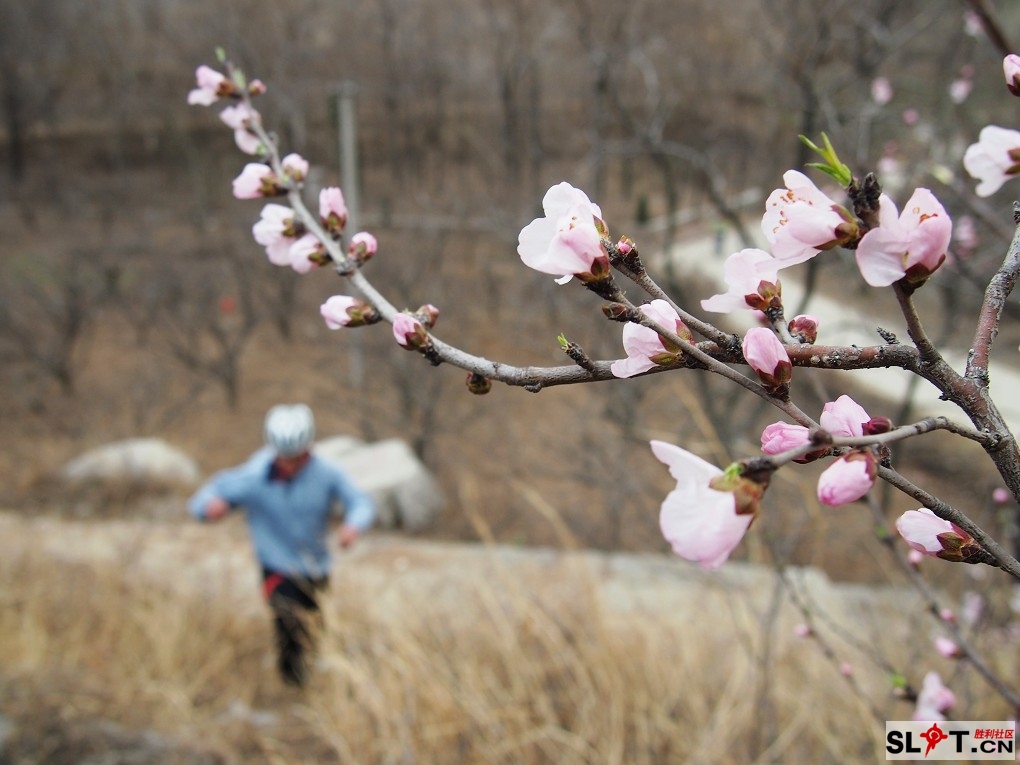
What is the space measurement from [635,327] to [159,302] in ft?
35.8

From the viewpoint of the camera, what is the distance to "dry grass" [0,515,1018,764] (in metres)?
2.45

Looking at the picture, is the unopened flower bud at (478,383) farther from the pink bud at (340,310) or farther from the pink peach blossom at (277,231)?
the pink peach blossom at (277,231)

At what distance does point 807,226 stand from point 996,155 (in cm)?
29

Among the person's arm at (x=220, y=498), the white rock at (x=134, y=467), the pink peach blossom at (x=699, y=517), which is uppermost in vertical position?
the pink peach blossom at (x=699, y=517)

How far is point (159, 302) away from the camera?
10305 millimetres

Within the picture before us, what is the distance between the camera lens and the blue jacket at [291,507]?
385 cm

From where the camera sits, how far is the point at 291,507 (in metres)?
3.85

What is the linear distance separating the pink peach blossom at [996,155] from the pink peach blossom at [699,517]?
0.44 meters

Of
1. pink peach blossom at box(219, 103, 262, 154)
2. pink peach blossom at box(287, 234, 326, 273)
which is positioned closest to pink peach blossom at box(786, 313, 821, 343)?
pink peach blossom at box(287, 234, 326, 273)

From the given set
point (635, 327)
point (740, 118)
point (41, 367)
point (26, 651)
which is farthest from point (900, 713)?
point (740, 118)

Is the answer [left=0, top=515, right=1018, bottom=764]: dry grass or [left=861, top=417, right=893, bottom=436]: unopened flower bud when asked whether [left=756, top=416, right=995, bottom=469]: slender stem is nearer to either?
[left=861, top=417, right=893, bottom=436]: unopened flower bud

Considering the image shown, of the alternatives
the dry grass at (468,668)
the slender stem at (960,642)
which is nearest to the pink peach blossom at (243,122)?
the slender stem at (960,642)

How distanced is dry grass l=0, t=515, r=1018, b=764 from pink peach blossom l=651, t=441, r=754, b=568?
1488 mm

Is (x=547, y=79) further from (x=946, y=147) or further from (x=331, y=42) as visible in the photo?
(x=946, y=147)
